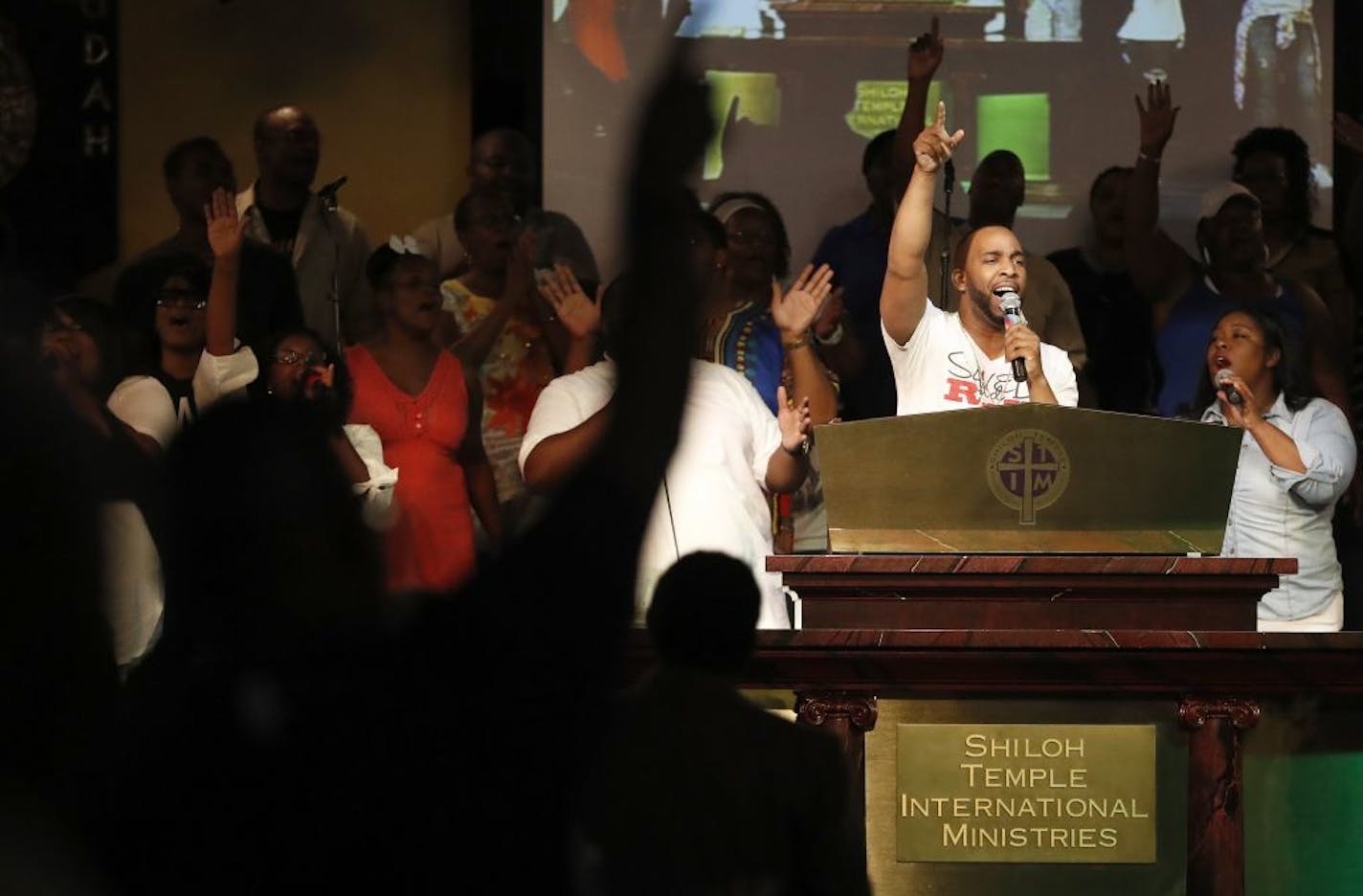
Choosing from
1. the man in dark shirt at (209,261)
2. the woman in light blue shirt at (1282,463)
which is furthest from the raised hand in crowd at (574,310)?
the woman in light blue shirt at (1282,463)

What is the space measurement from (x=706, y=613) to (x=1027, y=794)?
2.27 metres

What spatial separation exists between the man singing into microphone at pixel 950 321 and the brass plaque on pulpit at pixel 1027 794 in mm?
900

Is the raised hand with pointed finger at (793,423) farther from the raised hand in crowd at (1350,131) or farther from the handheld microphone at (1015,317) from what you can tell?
the raised hand in crowd at (1350,131)

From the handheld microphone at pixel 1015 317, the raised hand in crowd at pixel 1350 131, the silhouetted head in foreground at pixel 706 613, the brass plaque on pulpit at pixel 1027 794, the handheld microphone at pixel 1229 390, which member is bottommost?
the brass plaque on pulpit at pixel 1027 794

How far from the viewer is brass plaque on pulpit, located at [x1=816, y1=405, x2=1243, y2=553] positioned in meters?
4.87

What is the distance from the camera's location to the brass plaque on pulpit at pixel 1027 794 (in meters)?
4.79

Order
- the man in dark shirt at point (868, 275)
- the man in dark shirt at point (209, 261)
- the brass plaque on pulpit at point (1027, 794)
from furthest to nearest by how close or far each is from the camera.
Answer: the man in dark shirt at point (868, 275), the man in dark shirt at point (209, 261), the brass plaque on pulpit at point (1027, 794)

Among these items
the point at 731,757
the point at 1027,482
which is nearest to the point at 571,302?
the point at 1027,482

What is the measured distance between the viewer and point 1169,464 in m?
4.90

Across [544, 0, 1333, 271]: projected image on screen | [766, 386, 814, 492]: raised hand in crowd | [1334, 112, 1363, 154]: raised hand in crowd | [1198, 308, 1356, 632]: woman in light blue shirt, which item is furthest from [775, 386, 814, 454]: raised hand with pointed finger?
[1334, 112, 1363, 154]: raised hand in crowd

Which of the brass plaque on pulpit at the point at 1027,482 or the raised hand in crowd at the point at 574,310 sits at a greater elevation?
the raised hand in crowd at the point at 574,310

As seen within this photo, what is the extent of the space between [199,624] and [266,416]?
0.22 feet

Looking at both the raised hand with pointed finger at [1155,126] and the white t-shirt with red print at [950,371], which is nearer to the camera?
the white t-shirt with red print at [950,371]

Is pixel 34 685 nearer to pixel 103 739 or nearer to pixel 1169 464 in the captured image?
pixel 103 739
